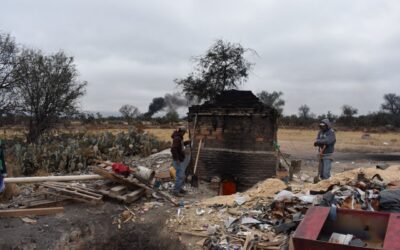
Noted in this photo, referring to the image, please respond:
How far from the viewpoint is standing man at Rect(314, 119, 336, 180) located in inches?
374

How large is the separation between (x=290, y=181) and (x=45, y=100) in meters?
10.6

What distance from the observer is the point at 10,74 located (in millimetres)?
15102

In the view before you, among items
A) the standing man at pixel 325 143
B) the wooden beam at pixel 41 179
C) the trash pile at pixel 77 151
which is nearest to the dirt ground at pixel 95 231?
the wooden beam at pixel 41 179

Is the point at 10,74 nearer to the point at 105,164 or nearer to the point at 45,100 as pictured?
the point at 45,100

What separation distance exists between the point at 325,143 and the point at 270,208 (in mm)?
3273

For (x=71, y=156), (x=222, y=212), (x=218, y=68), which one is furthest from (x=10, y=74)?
(x=222, y=212)

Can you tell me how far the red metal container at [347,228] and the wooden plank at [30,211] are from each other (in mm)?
4770

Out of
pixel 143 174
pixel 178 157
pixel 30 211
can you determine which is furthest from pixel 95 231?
pixel 178 157

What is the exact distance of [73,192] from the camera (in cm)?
784

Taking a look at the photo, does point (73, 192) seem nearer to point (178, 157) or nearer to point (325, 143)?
point (178, 157)

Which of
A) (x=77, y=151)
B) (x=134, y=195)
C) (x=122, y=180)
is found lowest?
(x=134, y=195)

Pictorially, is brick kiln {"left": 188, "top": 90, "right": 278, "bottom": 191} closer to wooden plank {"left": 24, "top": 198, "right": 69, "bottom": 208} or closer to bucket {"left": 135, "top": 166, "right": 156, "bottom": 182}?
bucket {"left": 135, "top": 166, "right": 156, "bottom": 182}

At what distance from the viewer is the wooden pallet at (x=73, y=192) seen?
25.7 feet

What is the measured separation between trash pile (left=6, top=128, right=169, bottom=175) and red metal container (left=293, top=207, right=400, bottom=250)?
857cm
